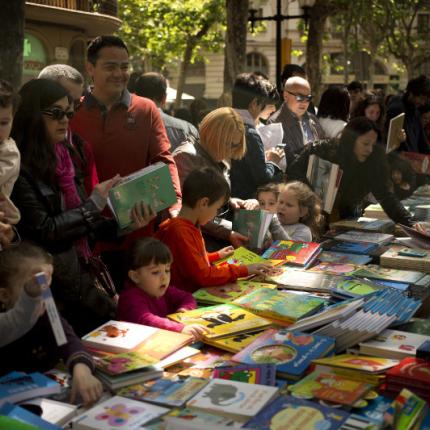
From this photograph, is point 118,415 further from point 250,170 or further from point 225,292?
point 250,170

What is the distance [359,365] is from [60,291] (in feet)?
4.26

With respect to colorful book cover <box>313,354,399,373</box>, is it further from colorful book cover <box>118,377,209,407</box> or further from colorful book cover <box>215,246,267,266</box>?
colorful book cover <box>215,246,267,266</box>

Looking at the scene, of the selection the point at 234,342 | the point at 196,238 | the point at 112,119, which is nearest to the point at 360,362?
the point at 234,342

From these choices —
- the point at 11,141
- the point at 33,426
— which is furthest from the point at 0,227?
the point at 33,426

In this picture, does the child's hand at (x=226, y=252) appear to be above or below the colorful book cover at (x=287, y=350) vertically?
above

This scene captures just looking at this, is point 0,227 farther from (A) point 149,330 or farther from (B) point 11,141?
(A) point 149,330

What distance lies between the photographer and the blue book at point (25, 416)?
2148 millimetres

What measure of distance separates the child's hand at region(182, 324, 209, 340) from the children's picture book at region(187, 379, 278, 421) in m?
0.49

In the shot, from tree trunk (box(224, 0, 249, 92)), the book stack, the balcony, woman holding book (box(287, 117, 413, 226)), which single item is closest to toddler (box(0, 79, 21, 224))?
the book stack

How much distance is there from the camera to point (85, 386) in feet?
8.02

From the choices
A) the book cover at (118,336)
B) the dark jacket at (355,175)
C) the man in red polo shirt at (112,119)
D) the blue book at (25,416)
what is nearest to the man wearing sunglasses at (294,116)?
the dark jacket at (355,175)

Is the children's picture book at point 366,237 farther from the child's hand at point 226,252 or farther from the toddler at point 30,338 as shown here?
the toddler at point 30,338

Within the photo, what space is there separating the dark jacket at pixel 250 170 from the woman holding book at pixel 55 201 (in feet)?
6.68

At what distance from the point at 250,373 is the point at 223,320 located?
1.97 ft
